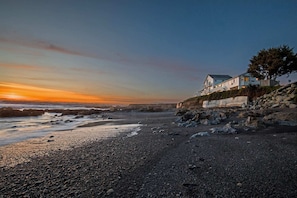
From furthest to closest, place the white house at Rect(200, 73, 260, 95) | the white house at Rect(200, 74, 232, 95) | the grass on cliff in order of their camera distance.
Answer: the white house at Rect(200, 74, 232, 95), the white house at Rect(200, 73, 260, 95), the grass on cliff

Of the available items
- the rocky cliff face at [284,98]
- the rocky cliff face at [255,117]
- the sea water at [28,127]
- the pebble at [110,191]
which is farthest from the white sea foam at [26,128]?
the rocky cliff face at [284,98]

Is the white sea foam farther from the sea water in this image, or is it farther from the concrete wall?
the concrete wall

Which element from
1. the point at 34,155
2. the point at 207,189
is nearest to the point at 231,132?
the point at 207,189

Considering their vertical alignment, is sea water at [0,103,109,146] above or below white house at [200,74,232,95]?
below

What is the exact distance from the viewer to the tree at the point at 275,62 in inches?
1719

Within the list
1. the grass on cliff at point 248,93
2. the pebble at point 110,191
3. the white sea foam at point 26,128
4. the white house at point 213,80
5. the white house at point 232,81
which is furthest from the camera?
the white house at point 213,80

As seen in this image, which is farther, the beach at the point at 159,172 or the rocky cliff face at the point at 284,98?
the rocky cliff face at the point at 284,98

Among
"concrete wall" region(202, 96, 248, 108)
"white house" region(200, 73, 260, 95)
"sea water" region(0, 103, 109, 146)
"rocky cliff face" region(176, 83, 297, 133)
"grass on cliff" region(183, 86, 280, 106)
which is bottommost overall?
"sea water" region(0, 103, 109, 146)

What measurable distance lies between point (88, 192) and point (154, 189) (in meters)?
1.55

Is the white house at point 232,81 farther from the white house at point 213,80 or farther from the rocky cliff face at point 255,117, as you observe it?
the rocky cliff face at point 255,117

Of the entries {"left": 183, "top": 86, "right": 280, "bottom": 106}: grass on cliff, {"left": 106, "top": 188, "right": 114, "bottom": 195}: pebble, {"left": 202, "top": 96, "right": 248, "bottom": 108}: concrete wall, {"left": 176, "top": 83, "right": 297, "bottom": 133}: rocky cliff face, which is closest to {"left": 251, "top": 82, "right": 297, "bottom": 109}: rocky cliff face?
{"left": 176, "top": 83, "right": 297, "bottom": 133}: rocky cliff face

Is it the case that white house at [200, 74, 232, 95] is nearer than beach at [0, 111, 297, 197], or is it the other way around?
beach at [0, 111, 297, 197]

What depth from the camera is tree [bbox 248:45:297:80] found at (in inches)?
1719

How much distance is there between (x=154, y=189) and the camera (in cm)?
410
